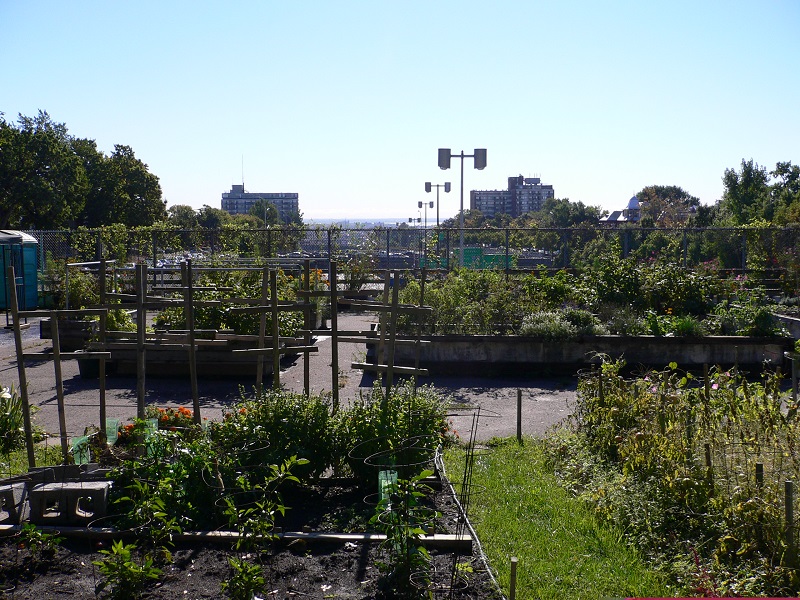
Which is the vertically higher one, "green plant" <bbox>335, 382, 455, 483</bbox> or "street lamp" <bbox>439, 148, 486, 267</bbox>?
"street lamp" <bbox>439, 148, 486, 267</bbox>

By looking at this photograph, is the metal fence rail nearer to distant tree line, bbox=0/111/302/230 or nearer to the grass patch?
distant tree line, bbox=0/111/302/230

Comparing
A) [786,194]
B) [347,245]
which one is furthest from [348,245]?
[786,194]

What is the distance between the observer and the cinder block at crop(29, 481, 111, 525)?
5355 mm

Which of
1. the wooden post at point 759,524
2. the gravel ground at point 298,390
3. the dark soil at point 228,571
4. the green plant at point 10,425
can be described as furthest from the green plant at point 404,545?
the green plant at point 10,425

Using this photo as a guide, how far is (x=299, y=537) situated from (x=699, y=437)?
3120 mm

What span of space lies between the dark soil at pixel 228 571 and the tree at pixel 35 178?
146ft

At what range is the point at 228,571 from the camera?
4.62 meters

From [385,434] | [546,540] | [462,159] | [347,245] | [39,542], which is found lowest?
[546,540]

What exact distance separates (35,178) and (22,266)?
24847mm

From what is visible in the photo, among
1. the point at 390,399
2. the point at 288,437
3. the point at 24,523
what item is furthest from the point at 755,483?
the point at 24,523

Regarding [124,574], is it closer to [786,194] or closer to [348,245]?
[348,245]

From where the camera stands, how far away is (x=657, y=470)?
5.72 meters

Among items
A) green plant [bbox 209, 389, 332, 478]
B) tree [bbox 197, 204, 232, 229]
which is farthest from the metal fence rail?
tree [bbox 197, 204, 232, 229]

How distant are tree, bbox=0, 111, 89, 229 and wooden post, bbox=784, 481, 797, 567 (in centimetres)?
4688
